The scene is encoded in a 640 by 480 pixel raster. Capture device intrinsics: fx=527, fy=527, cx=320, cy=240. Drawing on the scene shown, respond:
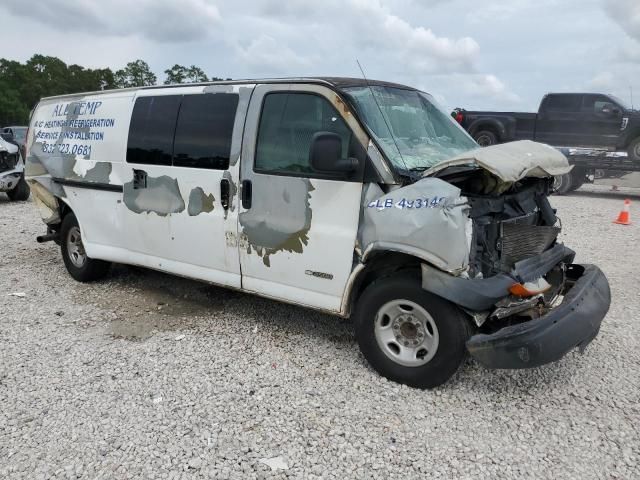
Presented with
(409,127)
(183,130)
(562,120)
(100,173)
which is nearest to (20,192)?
(100,173)

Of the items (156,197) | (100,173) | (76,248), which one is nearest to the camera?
(156,197)

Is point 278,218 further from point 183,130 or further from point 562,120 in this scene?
point 562,120

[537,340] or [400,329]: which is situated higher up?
[537,340]

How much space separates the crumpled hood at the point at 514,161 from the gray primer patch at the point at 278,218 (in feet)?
3.06

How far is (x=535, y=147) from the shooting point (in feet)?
12.4

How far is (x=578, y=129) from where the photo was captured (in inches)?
587

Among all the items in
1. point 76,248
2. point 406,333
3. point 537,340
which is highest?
point 537,340

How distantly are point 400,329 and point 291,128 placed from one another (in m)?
1.68

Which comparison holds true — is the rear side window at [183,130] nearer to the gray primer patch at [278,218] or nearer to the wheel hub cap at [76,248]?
the gray primer patch at [278,218]

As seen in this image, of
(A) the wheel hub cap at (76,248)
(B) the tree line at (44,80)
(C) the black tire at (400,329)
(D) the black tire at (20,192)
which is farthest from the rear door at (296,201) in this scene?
(B) the tree line at (44,80)

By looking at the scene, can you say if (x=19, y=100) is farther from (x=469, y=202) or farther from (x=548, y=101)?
(x=469, y=202)

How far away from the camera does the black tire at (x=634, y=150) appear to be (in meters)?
14.0

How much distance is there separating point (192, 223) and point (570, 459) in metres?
3.28

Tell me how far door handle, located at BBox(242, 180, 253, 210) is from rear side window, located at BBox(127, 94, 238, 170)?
10.0 inches
